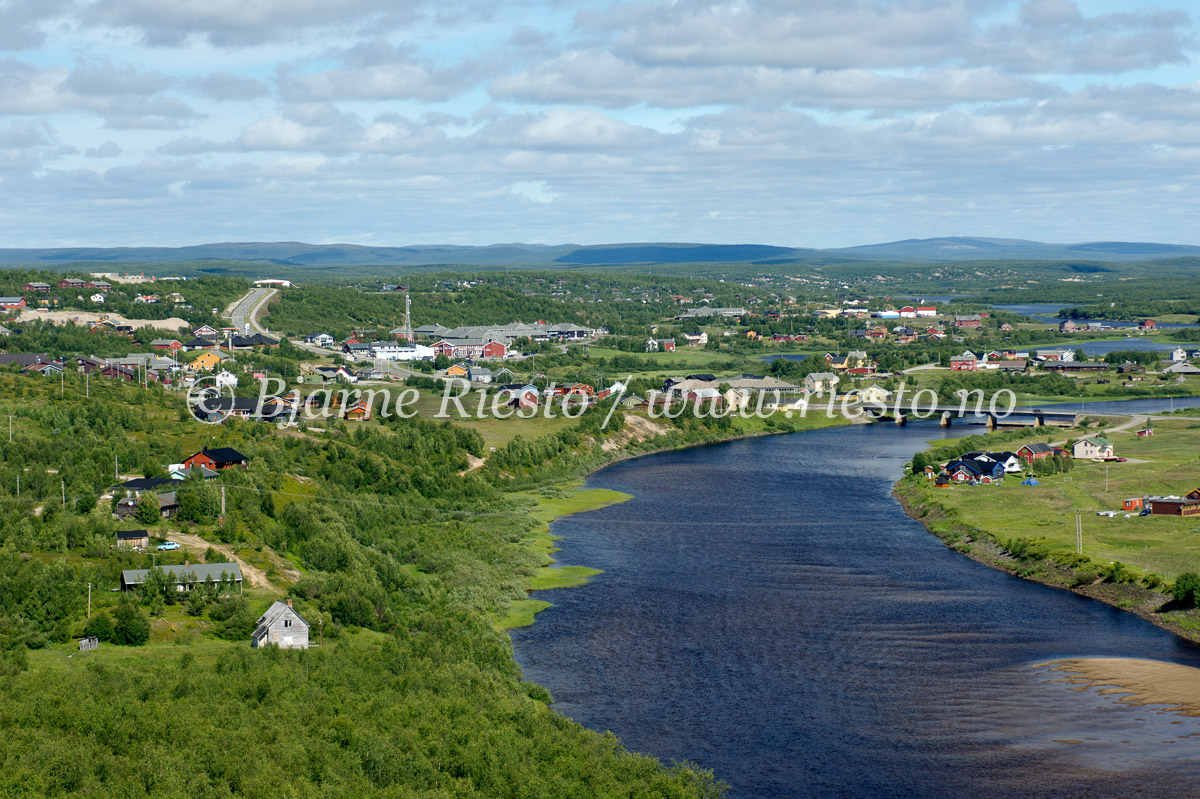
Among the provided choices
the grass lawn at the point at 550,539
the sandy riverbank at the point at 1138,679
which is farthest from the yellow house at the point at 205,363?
the sandy riverbank at the point at 1138,679

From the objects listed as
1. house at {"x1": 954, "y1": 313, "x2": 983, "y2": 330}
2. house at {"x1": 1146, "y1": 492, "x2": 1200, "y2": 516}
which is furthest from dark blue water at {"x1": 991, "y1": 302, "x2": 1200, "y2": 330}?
house at {"x1": 1146, "y1": 492, "x2": 1200, "y2": 516}

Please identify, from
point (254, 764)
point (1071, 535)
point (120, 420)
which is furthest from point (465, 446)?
point (254, 764)

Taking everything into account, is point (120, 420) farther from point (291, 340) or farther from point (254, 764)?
point (291, 340)

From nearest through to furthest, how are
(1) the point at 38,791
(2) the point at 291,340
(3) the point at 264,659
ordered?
(1) the point at 38,791 < (3) the point at 264,659 < (2) the point at 291,340

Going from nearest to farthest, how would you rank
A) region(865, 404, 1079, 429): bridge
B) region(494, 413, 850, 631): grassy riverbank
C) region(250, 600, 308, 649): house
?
region(250, 600, 308, 649): house
region(494, 413, 850, 631): grassy riverbank
region(865, 404, 1079, 429): bridge

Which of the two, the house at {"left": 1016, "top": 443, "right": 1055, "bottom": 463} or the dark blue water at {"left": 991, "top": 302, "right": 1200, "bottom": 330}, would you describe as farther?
the dark blue water at {"left": 991, "top": 302, "right": 1200, "bottom": 330}

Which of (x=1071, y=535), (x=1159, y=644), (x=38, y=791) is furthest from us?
(x=1071, y=535)

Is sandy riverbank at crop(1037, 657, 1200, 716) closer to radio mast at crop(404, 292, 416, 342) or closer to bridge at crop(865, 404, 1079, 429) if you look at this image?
bridge at crop(865, 404, 1079, 429)
